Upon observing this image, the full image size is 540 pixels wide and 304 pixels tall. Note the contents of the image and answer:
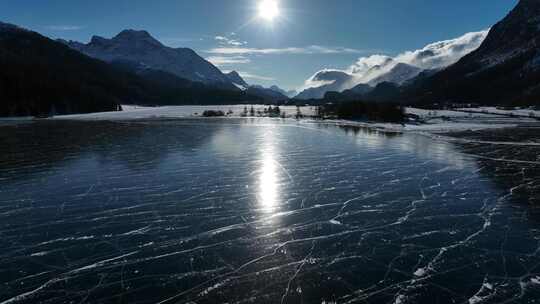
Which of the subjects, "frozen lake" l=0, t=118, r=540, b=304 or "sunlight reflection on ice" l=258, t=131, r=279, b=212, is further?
"sunlight reflection on ice" l=258, t=131, r=279, b=212

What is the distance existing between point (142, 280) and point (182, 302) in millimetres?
2289

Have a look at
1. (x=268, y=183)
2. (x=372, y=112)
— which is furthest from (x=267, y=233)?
(x=372, y=112)

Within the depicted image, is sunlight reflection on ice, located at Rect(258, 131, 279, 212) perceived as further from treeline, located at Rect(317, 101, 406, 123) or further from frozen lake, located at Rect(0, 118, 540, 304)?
treeline, located at Rect(317, 101, 406, 123)

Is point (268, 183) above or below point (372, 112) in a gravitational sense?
below

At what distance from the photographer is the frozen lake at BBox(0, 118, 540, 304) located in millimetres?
12367

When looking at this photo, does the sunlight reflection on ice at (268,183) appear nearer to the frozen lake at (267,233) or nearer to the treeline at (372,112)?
the frozen lake at (267,233)

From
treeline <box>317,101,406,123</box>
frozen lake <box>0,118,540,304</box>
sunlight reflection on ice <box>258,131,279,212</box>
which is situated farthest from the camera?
treeline <box>317,101,406,123</box>

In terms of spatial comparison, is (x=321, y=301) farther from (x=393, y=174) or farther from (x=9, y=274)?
(x=393, y=174)

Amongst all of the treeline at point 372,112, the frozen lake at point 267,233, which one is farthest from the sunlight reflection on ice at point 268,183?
the treeline at point 372,112

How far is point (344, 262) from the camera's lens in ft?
46.8

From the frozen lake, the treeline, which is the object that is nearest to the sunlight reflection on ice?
the frozen lake

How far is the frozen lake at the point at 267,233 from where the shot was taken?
12367 mm

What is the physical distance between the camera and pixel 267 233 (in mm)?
17328

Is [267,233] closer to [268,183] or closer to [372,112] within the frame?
[268,183]
